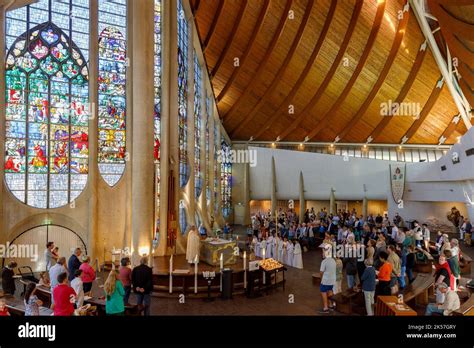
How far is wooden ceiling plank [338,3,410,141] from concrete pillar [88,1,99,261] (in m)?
15.0

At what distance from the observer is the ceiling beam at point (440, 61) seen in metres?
17.3

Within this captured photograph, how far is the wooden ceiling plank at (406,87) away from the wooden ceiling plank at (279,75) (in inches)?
258

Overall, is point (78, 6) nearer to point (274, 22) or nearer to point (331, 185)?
point (274, 22)

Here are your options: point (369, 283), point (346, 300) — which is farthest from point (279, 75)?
point (369, 283)

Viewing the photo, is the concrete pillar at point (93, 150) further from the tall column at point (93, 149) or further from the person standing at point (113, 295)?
the person standing at point (113, 295)

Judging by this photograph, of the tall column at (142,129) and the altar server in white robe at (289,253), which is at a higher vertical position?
the tall column at (142,129)

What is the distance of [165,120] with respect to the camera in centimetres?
1345

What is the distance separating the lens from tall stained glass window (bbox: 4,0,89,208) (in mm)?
10508

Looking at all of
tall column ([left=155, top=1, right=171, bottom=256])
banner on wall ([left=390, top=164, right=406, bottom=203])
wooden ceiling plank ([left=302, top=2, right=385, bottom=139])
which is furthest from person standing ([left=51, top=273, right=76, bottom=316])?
banner on wall ([left=390, top=164, right=406, bottom=203])

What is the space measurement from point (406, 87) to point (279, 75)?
7712mm

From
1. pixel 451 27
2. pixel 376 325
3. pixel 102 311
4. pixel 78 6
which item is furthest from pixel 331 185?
pixel 376 325

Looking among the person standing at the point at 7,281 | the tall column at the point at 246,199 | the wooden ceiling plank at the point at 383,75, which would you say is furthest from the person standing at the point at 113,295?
the tall column at the point at 246,199

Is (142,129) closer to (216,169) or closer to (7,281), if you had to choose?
(7,281)

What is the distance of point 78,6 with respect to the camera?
11578 millimetres
